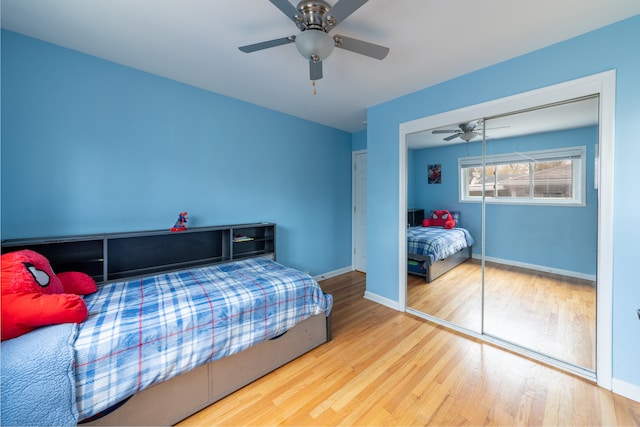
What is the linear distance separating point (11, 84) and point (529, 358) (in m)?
4.76

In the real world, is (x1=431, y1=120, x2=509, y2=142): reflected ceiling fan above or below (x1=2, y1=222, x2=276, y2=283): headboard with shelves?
above

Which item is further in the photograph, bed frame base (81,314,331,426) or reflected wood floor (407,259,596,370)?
reflected wood floor (407,259,596,370)

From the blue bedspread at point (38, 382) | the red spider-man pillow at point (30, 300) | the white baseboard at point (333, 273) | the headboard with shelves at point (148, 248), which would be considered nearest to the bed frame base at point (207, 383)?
the blue bedspread at point (38, 382)

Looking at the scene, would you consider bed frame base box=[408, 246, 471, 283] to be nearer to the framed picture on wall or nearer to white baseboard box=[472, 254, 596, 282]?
white baseboard box=[472, 254, 596, 282]

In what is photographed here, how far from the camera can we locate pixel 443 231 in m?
2.95

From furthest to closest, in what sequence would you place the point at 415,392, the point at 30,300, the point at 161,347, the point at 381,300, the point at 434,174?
the point at 381,300 < the point at 434,174 < the point at 415,392 < the point at 161,347 < the point at 30,300

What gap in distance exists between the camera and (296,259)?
380 cm

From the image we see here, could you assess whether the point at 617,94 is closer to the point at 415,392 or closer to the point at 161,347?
the point at 415,392

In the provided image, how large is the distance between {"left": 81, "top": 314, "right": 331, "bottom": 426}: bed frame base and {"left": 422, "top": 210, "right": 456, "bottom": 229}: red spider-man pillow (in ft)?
5.86

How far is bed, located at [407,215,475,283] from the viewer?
289 centimetres

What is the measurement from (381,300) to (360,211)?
5.77ft

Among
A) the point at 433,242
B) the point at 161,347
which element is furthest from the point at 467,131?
the point at 161,347

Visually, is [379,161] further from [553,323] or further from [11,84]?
[11,84]

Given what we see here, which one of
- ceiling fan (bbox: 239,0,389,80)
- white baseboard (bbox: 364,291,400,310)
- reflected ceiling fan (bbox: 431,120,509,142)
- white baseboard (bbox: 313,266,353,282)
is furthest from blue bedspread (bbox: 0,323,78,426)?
reflected ceiling fan (bbox: 431,120,509,142)
